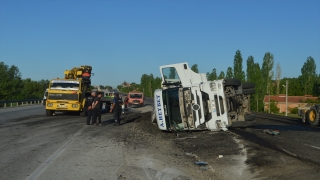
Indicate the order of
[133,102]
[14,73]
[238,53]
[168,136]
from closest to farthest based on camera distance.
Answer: [168,136] < [133,102] < [238,53] < [14,73]

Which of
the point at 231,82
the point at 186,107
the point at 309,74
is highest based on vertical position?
the point at 309,74

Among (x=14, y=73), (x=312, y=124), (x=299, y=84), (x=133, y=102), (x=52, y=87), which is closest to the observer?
(x=312, y=124)

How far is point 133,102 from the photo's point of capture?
1891 inches

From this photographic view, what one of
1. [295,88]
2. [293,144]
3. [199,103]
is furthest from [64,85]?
[295,88]

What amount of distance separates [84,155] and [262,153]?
4.92 meters

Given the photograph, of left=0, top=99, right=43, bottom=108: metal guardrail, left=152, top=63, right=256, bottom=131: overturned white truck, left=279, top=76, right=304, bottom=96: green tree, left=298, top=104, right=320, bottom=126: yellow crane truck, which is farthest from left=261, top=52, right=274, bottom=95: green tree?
left=152, top=63, right=256, bottom=131: overturned white truck

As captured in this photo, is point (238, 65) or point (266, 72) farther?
point (266, 72)

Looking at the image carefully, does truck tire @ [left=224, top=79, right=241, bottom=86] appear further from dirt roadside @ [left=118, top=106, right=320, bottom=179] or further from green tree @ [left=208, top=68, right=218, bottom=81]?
green tree @ [left=208, top=68, right=218, bottom=81]

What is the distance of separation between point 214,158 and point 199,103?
4.53 m

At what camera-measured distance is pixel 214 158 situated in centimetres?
1030

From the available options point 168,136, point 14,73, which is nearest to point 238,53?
point 168,136

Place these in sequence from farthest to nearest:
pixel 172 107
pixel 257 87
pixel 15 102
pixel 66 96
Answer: pixel 257 87 → pixel 15 102 → pixel 66 96 → pixel 172 107

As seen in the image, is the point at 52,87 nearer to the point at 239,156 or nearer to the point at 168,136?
the point at 168,136

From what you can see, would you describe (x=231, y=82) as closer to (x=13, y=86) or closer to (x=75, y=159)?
(x=75, y=159)
